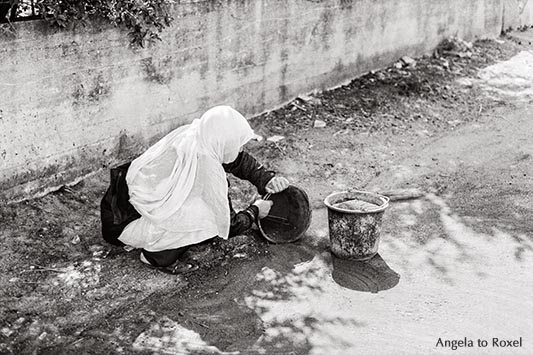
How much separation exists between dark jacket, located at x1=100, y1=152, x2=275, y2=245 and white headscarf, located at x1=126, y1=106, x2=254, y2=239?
92mm

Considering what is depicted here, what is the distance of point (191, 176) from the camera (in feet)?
18.9

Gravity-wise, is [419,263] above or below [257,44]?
below

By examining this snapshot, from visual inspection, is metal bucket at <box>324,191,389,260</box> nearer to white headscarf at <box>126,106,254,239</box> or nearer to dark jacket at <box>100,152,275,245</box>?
dark jacket at <box>100,152,275,245</box>

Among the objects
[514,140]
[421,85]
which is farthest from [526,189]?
[421,85]

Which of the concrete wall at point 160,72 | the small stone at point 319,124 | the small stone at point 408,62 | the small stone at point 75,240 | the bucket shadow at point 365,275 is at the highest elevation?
the concrete wall at point 160,72

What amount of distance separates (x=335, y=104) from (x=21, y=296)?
4.84m

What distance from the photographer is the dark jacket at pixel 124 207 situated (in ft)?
19.3

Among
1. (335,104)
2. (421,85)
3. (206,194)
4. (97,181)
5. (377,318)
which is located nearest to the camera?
(377,318)

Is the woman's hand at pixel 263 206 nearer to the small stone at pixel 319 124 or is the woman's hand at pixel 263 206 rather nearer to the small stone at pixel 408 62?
the small stone at pixel 319 124

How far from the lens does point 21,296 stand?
5.47 metres

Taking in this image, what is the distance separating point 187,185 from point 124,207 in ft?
1.77

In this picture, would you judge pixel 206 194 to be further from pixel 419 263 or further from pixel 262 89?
pixel 262 89

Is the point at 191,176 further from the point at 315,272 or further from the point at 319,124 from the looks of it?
the point at 319,124

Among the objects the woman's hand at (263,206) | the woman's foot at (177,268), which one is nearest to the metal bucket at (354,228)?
the woman's hand at (263,206)
